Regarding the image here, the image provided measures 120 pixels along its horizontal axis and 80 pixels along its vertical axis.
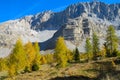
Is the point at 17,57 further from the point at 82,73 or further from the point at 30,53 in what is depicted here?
the point at 82,73

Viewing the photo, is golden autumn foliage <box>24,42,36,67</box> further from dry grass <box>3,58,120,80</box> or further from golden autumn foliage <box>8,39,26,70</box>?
dry grass <box>3,58,120,80</box>

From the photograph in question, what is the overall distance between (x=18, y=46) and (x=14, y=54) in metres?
2.29

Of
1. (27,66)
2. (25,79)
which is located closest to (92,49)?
(27,66)

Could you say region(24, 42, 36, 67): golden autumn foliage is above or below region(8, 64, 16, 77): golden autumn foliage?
above

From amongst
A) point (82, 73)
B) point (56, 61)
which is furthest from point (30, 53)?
point (82, 73)

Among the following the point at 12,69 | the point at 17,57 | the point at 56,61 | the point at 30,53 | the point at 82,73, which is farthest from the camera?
the point at 56,61

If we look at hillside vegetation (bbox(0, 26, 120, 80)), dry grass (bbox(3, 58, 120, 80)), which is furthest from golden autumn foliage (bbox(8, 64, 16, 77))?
dry grass (bbox(3, 58, 120, 80))

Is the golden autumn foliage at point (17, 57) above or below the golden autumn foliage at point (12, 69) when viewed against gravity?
above

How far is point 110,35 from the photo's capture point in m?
96.4

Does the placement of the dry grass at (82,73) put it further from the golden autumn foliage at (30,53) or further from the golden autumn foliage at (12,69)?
the golden autumn foliage at (30,53)

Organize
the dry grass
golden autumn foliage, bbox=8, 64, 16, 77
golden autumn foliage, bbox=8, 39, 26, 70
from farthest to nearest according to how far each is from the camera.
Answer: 1. golden autumn foliage, bbox=8, 64, 16, 77
2. golden autumn foliage, bbox=8, 39, 26, 70
3. the dry grass

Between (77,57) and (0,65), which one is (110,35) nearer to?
(77,57)

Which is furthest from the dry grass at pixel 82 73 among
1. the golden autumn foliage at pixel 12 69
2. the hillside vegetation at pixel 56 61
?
the golden autumn foliage at pixel 12 69

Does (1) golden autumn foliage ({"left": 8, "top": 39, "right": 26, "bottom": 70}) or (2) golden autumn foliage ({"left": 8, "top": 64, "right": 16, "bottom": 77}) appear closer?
(1) golden autumn foliage ({"left": 8, "top": 39, "right": 26, "bottom": 70})
